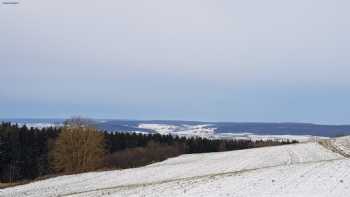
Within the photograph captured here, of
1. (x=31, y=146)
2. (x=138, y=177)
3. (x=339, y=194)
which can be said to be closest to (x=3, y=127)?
(x=31, y=146)

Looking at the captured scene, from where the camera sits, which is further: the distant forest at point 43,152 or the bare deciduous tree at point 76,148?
the distant forest at point 43,152

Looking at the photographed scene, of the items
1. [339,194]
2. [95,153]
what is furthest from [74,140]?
[339,194]

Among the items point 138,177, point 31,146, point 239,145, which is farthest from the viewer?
point 239,145

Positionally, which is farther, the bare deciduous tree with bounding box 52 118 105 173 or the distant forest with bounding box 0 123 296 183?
the distant forest with bounding box 0 123 296 183

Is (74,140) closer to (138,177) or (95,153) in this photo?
(95,153)

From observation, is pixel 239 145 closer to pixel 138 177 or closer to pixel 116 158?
pixel 116 158

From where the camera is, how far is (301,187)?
24766 mm

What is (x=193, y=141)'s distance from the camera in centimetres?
13400

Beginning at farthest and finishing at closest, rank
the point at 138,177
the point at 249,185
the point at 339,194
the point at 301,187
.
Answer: the point at 138,177, the point at 249,185, the point at 301,187, the point at 339,194

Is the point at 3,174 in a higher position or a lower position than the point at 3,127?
lower

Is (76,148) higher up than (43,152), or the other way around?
(76,148)

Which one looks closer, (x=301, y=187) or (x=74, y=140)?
(x=301, y=187)

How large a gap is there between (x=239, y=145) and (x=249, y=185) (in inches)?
4913

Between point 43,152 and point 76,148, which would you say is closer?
point 76,148
